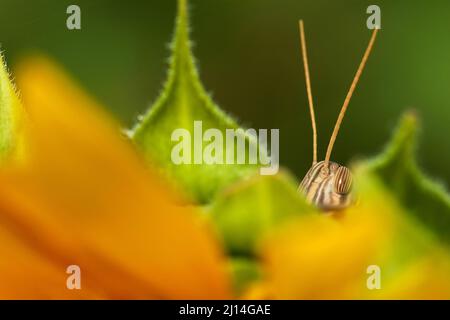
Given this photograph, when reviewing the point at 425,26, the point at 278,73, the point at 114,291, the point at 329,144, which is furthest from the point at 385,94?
the point at 114,291

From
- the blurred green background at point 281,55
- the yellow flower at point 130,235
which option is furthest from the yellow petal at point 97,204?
the blurred green background at point 281,55

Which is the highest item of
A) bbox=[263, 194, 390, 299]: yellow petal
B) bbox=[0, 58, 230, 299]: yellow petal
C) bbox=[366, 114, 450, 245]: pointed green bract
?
bbox=[366, 114, 450, 245]: pointed green bract

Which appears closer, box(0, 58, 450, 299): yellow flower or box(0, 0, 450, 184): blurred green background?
box(0, 58, 450, 299): yellow flower

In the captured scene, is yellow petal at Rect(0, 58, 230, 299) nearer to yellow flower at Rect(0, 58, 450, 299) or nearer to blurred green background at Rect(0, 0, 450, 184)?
yellow flower at Rect(0, 58, 450, 299)

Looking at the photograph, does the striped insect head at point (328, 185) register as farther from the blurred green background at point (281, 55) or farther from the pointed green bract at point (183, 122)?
the blurred green background at point (281, 55)

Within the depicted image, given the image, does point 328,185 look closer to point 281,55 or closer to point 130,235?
point 130,235

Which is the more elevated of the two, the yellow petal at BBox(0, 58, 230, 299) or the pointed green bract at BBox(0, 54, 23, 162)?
the pointed green bract at BBox(0, 54, 23, 162)

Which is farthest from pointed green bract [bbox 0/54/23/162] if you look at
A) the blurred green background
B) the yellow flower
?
the blurred green background
